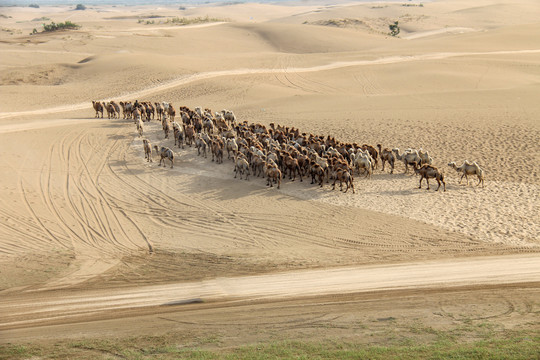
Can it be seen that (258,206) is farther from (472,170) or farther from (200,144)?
(472,170)

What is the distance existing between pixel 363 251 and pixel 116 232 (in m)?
7.72

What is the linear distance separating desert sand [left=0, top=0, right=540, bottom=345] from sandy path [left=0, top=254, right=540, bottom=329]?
58mm

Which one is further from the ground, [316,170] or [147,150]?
[147,150]

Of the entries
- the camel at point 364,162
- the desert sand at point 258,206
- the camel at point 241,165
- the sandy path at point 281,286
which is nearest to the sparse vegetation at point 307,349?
the desert sand at point 258,206

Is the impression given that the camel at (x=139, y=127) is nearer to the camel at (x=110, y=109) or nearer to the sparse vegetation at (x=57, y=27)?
the camel at (x=110, y=109)

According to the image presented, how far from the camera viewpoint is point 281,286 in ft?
41.4

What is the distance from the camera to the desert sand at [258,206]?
1225 centimetres

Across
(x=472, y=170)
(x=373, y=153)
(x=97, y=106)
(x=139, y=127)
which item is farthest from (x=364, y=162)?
(x=97, y=106)

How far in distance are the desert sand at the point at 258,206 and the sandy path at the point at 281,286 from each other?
2.3 inches

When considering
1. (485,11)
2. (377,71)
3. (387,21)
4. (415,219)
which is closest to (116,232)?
(415,219)

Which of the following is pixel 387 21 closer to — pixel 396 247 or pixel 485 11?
pixel 485 11

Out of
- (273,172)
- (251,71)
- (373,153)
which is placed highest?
(251,71)

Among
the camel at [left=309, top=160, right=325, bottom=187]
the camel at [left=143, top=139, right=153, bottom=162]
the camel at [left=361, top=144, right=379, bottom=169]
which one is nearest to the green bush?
the camel at [left=143, top=139, right=153, bottom=162]

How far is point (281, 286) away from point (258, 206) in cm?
593
